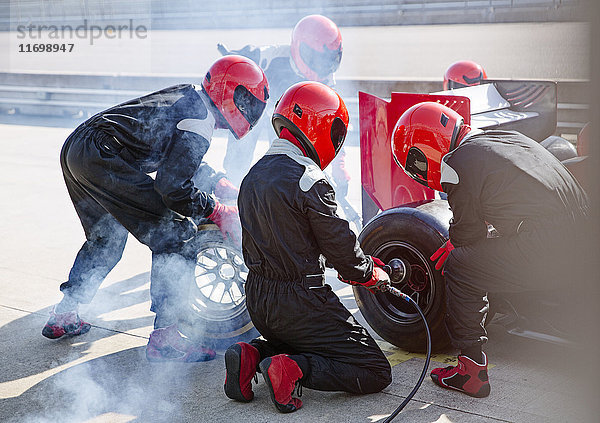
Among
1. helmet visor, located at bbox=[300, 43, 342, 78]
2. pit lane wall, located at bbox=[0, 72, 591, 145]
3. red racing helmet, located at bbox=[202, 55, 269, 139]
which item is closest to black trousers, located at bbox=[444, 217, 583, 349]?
red racing helmet, located at bbox=[202, 55, 269, 139]

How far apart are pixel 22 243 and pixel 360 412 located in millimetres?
3878

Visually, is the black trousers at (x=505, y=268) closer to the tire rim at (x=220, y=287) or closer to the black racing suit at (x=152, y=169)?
the tire rim at (x=220, y=287)

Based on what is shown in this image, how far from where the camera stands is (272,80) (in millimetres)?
6004

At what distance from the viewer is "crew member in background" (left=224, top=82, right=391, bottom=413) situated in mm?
2914

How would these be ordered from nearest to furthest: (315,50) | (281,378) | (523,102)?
(281,378), (523,102), (315,50)

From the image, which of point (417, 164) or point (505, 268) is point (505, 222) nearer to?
point (505, 268)

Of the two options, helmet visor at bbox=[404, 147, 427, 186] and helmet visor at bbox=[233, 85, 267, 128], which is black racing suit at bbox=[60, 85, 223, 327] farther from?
helmet visor at bbox=[404, 147, 427, 186]

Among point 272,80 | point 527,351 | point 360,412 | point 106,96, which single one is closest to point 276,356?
point 360,412

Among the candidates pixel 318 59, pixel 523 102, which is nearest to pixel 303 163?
pixel 523 102

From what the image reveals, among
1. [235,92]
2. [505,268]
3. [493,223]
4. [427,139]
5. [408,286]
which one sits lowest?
[408,286]

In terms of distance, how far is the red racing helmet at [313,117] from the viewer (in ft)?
10.0

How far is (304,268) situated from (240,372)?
1.77 feet

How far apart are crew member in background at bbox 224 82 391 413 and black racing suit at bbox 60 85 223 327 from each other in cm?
55

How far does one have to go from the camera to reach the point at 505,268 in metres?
3.01
